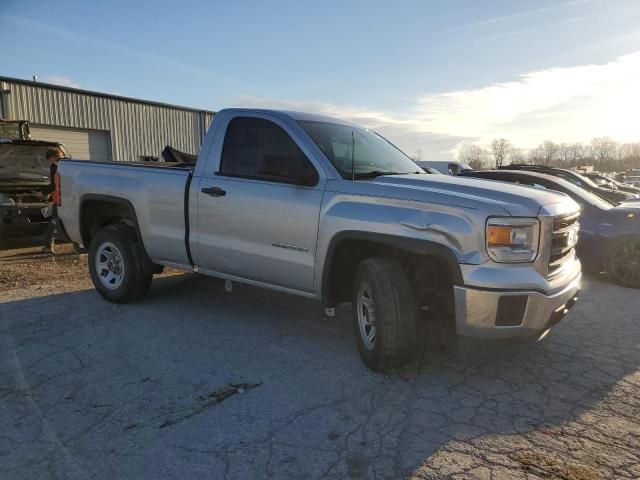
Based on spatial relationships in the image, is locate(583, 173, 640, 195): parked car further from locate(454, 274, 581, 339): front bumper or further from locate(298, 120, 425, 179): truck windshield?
locate(454, 274, 581, 339): front bumper

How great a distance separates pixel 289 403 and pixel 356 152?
7.50ft

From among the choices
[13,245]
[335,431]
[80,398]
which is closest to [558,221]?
[335,431]

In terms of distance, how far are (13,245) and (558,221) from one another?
936 cm

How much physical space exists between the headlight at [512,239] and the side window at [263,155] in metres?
1.47

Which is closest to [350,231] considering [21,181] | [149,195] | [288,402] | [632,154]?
[288,402]

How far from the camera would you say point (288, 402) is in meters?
3.37

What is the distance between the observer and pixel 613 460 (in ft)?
8.94

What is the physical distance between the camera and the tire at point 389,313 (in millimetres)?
3561

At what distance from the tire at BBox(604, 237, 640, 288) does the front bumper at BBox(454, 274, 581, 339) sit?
442 centimetres

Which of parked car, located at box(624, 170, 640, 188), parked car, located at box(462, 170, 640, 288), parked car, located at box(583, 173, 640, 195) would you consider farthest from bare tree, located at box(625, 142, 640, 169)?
parked car, located at box(462, 170, 640, 288)

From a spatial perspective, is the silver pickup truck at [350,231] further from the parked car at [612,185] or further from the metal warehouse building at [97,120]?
the metal warehouse building at [97,120]

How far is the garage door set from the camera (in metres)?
18.8

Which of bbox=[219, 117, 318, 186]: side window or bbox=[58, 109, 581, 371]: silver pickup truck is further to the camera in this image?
bbox=[219, 117, 318, 186]: side window

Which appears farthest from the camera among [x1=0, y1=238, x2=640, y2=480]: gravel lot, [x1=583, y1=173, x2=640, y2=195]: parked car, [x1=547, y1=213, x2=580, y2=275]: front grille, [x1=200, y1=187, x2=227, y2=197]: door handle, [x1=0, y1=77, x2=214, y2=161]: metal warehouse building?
[x1=0, y1=77, x2=214, y2=161]: metal warehouse building
